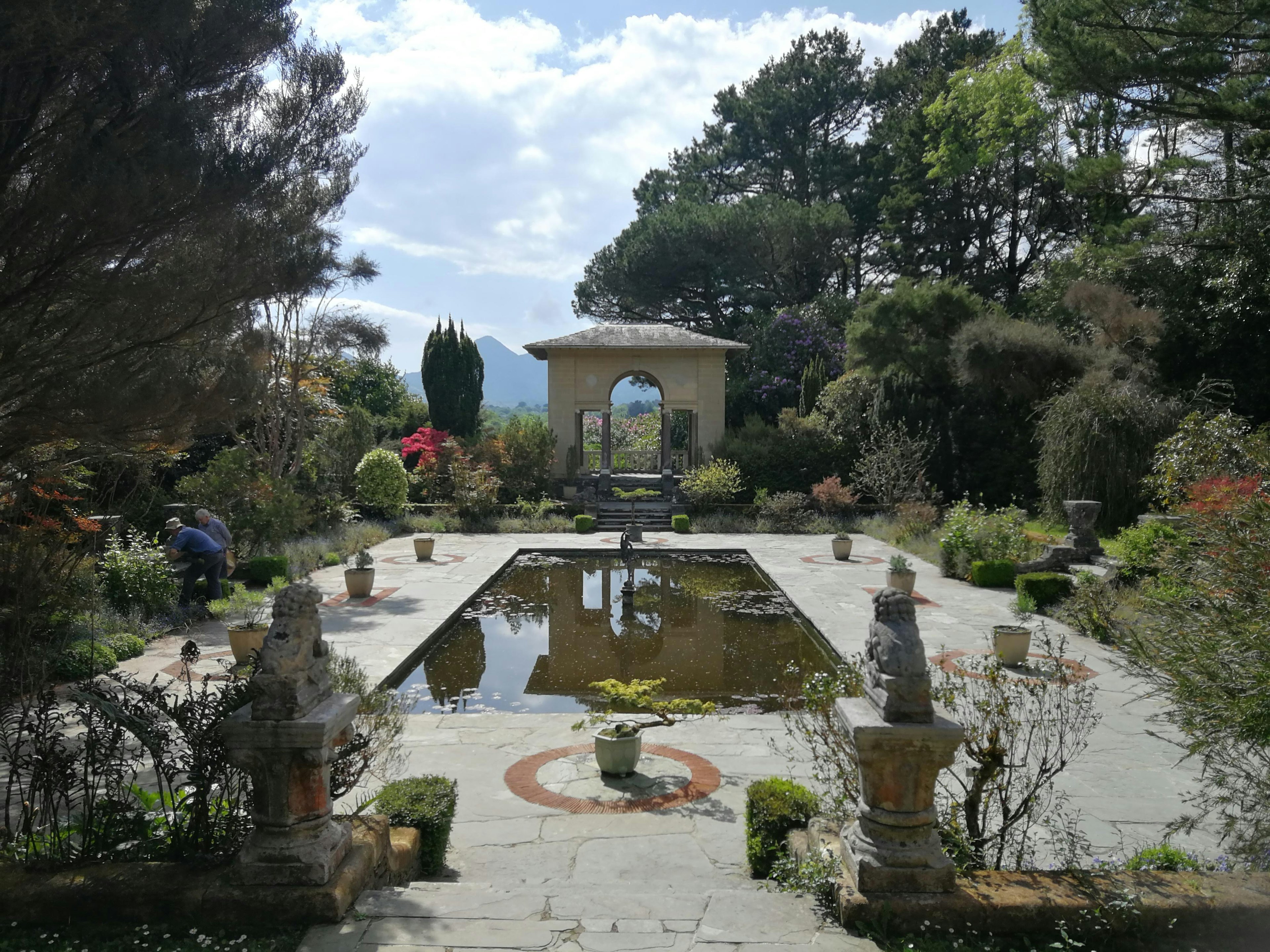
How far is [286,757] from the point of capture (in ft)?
11.0

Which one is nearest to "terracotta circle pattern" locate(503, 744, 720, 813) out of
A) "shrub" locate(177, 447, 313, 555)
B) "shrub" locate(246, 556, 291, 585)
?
"shrub" locate(246, 556, 291, 585)

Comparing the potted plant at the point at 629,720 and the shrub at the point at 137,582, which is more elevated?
the shrub at the point at 137,582

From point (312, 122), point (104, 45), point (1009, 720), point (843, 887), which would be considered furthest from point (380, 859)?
point (312, 122)

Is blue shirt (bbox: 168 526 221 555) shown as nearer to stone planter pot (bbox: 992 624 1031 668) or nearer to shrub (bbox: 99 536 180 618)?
shrub (bbox: 99 536 180 618)

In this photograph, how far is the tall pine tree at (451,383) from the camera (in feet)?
97.6

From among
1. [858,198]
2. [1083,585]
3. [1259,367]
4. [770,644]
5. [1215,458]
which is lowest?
[770,644]

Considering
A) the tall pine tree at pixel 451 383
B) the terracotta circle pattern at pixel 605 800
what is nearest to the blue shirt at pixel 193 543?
the terracotta circle pattern at pixel 605 800

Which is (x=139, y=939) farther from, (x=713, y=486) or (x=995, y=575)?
(x=713, y=486)

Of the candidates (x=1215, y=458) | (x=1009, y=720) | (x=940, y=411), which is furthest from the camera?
(x=940, y=411)

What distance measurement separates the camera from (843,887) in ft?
10.9

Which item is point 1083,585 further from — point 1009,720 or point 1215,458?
point 1009,720

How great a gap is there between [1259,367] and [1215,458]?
28.3 feet

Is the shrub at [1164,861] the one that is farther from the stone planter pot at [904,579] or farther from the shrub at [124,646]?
the shrub at [124,646]

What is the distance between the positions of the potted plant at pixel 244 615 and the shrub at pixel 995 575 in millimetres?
9857
